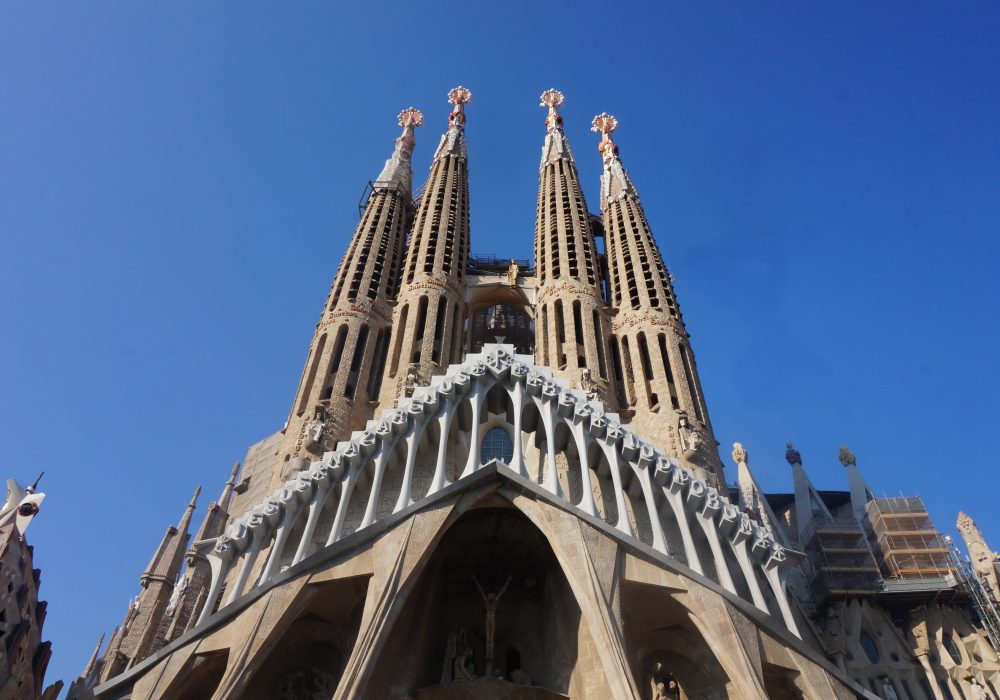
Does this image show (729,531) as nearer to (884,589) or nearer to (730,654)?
(730,654)

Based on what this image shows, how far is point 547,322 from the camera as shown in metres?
26.7

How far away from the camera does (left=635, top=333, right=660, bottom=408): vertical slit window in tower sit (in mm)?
23375

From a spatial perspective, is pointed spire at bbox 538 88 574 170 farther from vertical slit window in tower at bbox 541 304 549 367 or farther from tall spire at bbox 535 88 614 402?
vertical slit window in tower at bbox 541 304 549 367

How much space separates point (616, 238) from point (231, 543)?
19.2 metres

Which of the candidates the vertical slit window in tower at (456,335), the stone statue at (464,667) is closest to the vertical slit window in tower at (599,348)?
the vertical slit window in tower at (456,335)

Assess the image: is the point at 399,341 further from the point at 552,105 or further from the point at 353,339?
the point at 552,105

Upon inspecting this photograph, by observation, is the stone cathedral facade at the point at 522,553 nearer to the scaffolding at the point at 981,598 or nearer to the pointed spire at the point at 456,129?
the scaffolding at the point at 981,598

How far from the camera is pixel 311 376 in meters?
23.4

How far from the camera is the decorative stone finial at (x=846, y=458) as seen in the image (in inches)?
1454

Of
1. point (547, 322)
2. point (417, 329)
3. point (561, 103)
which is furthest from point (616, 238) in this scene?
point (561, 103)

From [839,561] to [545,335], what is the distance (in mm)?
12249

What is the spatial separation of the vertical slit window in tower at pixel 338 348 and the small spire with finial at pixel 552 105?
20.0 meters

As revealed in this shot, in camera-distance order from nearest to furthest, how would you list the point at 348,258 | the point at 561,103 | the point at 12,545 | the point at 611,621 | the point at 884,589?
the point at 611,621 → the point at 12,545 → the point at 884,589 → the point at 348,258 → the point at 561,103

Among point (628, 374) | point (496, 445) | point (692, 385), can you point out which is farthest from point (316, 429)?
point (692, 385)
